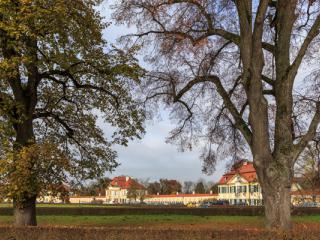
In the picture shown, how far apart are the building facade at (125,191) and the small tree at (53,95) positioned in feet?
329

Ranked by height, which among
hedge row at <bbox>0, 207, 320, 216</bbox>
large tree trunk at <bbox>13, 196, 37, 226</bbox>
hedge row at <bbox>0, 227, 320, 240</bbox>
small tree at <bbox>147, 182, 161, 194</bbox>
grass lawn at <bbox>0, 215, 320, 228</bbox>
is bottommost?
grass lawn at <bbox>0, 215, 320, 228</bbox>

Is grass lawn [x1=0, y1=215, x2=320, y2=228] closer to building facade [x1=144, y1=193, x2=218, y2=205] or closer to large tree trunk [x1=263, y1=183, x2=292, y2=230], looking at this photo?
large tree trunk [x1=263, y1=183, x2=292, y2=230]

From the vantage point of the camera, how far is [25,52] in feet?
63.2

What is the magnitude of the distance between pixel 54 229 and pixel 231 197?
371ft

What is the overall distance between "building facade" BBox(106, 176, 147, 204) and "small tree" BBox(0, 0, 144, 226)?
10036cm

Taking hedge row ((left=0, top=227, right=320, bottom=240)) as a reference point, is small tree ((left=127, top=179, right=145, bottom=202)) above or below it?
above

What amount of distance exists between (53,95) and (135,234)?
1189 centimetres

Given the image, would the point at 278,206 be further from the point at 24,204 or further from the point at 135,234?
the point at 24,204

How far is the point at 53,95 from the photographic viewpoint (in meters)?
23.7

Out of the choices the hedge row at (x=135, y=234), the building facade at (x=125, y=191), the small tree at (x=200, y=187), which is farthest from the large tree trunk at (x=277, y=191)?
the small tree at (x=200, y=187)

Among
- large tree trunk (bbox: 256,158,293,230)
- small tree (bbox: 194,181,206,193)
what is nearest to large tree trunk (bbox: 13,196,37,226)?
large tree trunk (bbox: 256,158,293,230)

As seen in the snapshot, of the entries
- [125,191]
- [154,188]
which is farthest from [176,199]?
[154,188]

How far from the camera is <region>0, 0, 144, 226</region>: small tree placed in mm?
18531

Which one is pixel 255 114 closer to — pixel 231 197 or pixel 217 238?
pixel 217 238
